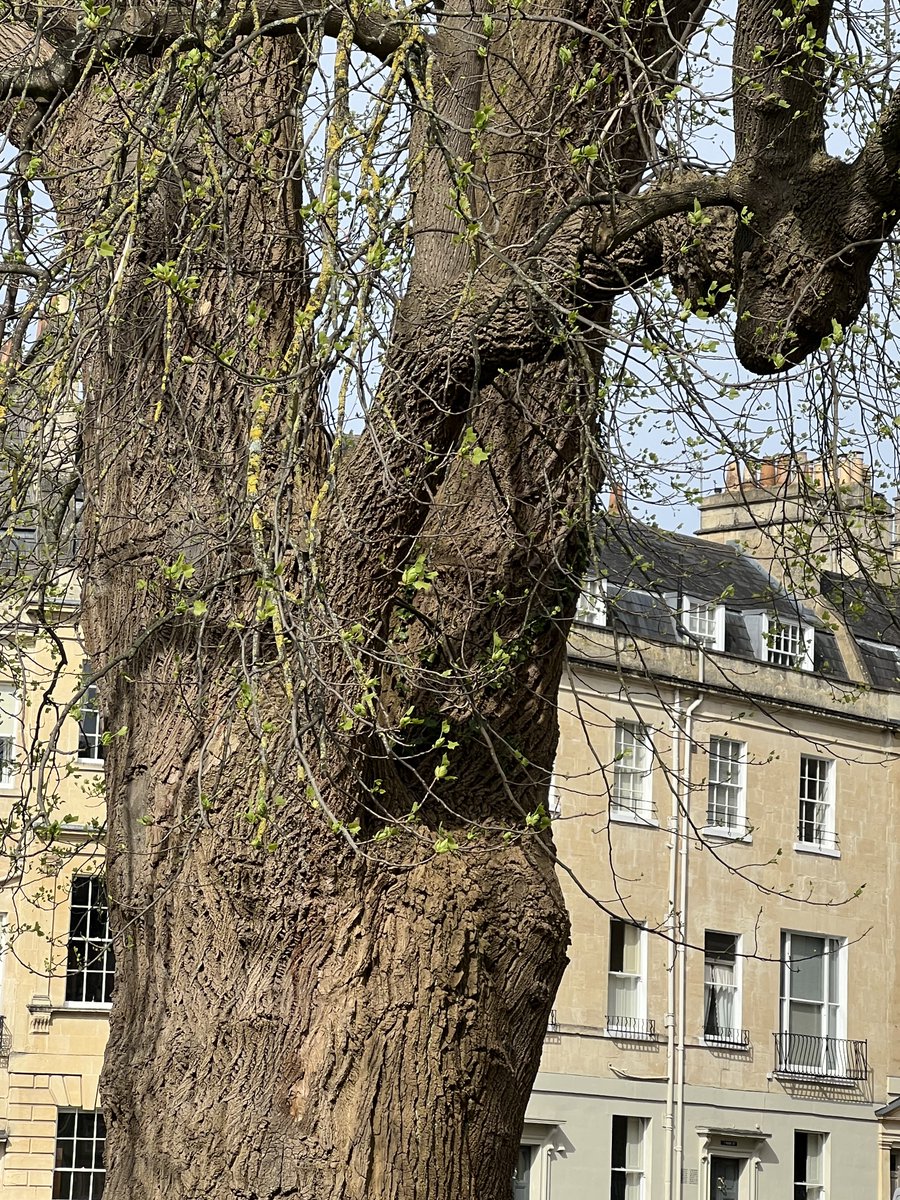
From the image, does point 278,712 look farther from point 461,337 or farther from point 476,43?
point 476,43

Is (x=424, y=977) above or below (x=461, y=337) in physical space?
below

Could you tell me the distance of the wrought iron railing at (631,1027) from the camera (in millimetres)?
25094

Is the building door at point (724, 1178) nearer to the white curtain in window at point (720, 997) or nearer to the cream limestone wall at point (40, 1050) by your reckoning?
the white curtain in window at point (720, 997)

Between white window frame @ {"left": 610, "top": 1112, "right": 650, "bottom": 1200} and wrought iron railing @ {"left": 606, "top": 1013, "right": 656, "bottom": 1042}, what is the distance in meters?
1.11

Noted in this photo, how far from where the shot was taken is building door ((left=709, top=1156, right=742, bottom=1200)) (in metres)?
26.1

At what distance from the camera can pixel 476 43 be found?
538 cm

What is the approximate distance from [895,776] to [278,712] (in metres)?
25.7

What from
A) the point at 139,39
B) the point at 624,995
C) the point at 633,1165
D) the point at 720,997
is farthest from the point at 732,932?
the point at 139,39

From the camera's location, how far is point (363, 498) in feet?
16.7

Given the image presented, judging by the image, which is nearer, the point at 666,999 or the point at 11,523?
the point at 11,523

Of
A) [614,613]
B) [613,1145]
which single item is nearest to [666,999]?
[613,1145]

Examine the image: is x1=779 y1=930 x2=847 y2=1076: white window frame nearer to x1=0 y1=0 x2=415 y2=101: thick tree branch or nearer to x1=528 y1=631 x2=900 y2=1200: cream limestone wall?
x1=528 y1=631 x2=900 y2=1200: cream limestone wall

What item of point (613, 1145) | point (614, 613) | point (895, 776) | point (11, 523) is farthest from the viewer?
point (895, 776)

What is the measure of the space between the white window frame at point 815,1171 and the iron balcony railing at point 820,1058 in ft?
2.98
